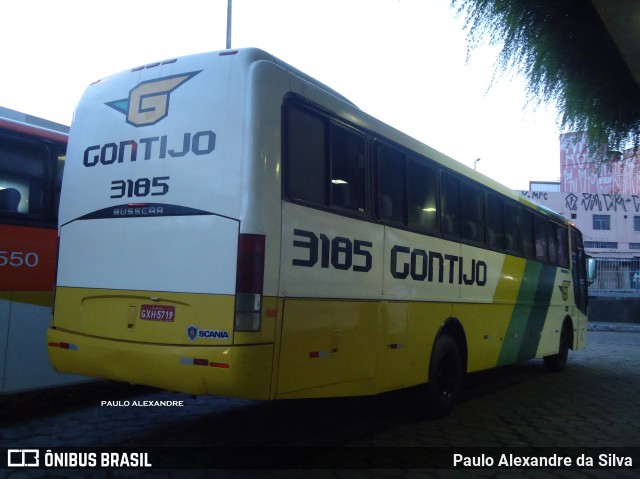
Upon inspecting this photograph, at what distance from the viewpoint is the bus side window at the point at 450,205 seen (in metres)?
7.11

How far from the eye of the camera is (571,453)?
5.35m

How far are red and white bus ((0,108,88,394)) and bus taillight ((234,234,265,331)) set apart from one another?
259cm

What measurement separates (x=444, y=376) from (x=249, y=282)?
3.57 metres

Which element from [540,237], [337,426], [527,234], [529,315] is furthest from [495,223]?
[337,426]

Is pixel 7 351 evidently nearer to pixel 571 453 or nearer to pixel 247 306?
pixel 247 306

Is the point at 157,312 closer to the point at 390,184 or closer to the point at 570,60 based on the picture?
the point at 390,184

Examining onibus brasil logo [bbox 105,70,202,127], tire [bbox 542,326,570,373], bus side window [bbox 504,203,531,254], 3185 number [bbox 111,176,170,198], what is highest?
onibus brasil logo [bbox 105,70,202,127]

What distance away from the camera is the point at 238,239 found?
4.33 meters

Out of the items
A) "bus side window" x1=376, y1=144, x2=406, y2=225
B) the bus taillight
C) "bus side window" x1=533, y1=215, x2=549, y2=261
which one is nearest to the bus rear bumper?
the bus taillight

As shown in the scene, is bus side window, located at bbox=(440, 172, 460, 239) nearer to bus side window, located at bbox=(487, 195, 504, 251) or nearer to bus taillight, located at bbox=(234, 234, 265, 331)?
bus side window, located at bbox=(487, 195, 504, 251)

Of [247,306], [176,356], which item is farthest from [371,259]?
[176,356]

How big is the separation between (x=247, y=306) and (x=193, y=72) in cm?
204

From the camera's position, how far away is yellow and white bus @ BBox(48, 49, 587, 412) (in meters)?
4.38

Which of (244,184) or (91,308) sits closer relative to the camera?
(244,184)
